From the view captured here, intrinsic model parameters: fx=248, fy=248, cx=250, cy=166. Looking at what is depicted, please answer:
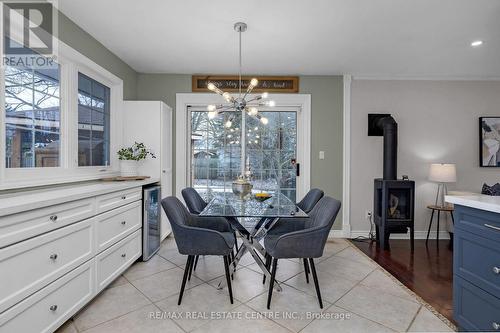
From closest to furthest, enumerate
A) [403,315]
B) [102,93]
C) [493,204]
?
[493,204]
[403,315]
[102,93]

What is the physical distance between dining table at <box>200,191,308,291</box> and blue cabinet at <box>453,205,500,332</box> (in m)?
1.03

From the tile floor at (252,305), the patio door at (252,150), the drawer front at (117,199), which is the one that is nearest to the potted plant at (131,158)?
the drawer front at (117,199)

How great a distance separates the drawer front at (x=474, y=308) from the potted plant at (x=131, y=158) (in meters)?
3.30

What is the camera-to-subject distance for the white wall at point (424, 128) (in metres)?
3.86

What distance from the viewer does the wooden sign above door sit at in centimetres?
383

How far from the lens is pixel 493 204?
1.41 m

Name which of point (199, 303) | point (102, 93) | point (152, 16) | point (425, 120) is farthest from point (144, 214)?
point (425, 120)

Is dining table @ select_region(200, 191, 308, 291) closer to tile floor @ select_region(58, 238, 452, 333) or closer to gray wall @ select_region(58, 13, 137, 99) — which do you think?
tile floor @ select_region(58, 238, 452, 333)

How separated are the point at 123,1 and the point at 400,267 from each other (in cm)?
383

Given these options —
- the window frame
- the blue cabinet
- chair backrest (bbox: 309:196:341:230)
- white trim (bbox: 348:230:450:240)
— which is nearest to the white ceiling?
Answer: the window frame

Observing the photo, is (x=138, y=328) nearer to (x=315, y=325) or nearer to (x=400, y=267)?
(x=315, y=325)

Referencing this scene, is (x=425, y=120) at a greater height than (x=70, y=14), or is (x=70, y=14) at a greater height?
(x=70, y=14)

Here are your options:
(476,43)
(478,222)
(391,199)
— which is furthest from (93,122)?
(476,43)

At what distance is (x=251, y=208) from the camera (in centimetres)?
219
